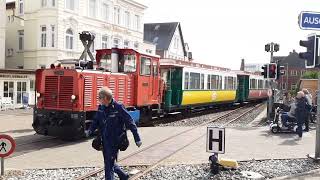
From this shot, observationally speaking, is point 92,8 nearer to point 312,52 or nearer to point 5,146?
point 312,52

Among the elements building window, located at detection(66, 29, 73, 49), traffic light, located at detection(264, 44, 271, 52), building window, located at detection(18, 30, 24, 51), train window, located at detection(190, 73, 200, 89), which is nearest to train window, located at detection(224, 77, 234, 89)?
train window, located at detection(190, 73, 200, 89)

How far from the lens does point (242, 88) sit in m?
37.1

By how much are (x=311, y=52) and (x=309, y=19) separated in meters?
1.02

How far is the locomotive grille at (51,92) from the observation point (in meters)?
13.6

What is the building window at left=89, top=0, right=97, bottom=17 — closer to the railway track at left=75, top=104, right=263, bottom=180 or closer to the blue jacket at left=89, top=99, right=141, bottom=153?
the railway track at left=75, top=104, right=263, bottom=180

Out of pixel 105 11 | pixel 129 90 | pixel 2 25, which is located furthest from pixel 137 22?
pixel 129 90

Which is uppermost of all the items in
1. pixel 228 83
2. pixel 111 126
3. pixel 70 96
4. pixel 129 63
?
pixel 129 63

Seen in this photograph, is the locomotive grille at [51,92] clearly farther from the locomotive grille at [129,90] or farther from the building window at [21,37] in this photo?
the building window at [21,37]

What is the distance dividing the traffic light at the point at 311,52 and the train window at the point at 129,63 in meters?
7.14

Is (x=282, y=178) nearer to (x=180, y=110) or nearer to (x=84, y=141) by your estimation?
(x=84, y=141)

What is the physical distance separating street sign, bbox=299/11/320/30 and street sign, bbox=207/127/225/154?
3.13 metres

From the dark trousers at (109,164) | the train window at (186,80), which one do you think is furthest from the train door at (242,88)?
the dark trousers at (109,164)

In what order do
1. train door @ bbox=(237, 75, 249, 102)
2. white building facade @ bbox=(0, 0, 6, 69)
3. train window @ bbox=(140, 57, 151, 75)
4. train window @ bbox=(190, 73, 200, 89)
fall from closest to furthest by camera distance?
train window @ bbox=(140, 57, 151, 75), train window @ bbox=(190, 73, 200, 89), white building facade @ bbox=(0, 0, 6, 69), train door @ bbox=(237, 75, 249, 102)

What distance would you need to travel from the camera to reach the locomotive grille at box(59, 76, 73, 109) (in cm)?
1338
